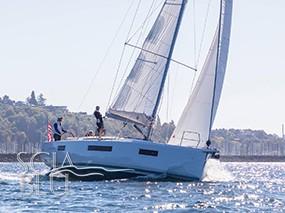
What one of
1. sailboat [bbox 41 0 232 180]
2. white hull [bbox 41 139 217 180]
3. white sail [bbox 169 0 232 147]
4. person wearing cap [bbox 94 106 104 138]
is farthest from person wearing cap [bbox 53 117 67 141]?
white sail [bbox 169 0 232 147]

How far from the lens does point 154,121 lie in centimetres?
3838

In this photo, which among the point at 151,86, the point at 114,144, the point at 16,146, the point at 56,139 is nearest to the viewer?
the point at 114,144

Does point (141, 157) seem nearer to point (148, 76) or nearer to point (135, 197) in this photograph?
point (148, 76)

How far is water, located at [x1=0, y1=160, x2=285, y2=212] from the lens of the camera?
27.3 metres

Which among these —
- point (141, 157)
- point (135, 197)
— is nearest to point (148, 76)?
point (141, 157)

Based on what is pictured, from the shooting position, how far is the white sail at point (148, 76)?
3872 cm

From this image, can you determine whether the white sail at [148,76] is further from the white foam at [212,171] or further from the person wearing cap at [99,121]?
the white foam at [212,171]

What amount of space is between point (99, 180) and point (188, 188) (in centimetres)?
440

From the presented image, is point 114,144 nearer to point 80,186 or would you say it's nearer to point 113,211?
point 80,186

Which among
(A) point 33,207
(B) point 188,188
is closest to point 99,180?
(B) point 188,188

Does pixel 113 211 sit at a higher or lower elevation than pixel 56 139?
Answer: lower

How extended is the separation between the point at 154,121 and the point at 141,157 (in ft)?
9.16

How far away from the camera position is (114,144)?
3631 cm

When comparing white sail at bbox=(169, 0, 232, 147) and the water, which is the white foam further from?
white sail at bbox=(169, 0, 232, 147)
